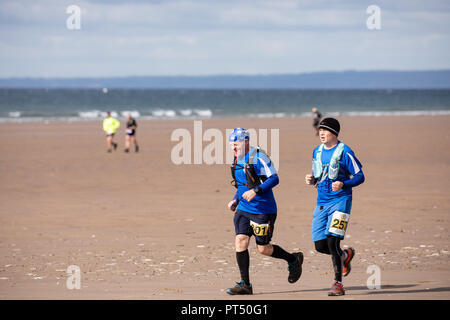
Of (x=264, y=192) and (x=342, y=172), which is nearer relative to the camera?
(x=342, y=172)

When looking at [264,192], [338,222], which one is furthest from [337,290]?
[264,192]

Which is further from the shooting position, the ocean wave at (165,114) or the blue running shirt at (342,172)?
the ocean wave at (165,114)

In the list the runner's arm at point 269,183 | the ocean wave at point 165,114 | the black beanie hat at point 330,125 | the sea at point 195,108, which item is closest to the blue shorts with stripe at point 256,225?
the runner's arm at point 269,183

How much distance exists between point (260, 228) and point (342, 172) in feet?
3.39

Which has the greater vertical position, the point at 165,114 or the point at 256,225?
the point at 165,114

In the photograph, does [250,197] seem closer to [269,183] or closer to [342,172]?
[269,183]

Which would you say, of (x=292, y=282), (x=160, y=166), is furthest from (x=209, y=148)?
(x=292, y=282)

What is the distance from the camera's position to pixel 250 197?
6840 millimetres

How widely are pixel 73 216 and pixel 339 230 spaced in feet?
24.6

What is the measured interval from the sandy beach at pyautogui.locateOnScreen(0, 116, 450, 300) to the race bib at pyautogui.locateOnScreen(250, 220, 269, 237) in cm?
65

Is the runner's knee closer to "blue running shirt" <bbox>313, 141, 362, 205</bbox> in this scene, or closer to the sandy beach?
the sandy beach

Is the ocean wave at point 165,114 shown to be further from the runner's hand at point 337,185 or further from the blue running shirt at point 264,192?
the runner's hand at point 337,185

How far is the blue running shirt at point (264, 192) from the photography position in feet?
22.9
